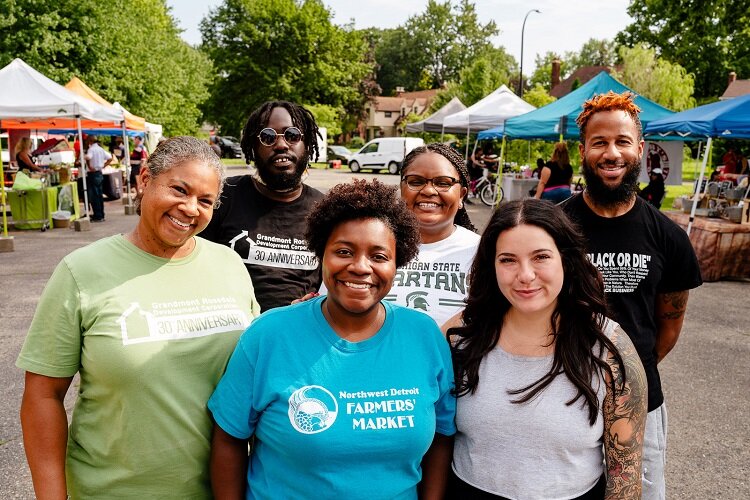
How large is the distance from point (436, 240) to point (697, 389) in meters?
3.78

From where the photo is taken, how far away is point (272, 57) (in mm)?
44969

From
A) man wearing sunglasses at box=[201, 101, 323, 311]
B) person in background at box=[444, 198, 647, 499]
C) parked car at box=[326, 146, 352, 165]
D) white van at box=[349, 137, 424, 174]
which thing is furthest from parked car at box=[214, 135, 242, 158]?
person in background at box=[444, 198, 647, 499]

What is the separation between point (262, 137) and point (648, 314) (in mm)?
2004

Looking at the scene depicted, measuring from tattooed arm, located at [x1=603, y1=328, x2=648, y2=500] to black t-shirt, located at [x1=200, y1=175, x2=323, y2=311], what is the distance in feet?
4.86

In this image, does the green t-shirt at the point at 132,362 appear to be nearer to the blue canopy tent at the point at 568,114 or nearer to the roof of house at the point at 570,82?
the blue canopy tent at the point at 568,114

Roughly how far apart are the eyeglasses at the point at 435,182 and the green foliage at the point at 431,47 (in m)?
80.0

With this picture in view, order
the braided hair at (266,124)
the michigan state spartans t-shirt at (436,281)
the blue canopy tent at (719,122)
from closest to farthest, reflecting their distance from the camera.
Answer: the michigan state spartans t-shirt at (436,281) < the braided hair at (266,124) < the blue canopy tent at (719,122)

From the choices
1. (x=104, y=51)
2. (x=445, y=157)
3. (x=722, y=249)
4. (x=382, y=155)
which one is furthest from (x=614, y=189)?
(x=382, y=155)

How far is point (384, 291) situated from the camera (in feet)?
6.04

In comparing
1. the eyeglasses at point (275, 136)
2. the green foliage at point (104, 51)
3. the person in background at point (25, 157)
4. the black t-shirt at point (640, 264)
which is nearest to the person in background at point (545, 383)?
the black t-shirt at point (640, 264)

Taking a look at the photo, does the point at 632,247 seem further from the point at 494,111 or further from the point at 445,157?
the point at 494,111

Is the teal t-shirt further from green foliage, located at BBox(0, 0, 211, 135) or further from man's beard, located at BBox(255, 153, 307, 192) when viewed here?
green foliage, located at BBox(0, 0, 211, 135)

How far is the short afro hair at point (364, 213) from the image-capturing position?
1.87 meters

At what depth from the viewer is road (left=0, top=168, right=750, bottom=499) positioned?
3660mm
